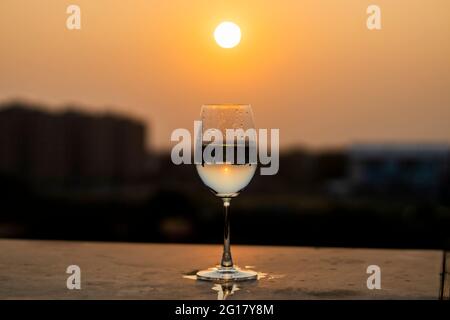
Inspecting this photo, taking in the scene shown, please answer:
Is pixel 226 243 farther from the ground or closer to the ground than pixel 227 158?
closer to the ground

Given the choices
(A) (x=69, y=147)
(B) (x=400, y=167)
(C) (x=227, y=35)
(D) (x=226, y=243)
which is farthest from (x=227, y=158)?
(A) (x=69, y=147)

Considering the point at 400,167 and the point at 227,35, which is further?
the point at 400,167

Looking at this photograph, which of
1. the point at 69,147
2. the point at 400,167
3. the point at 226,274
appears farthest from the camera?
the point at 69,147

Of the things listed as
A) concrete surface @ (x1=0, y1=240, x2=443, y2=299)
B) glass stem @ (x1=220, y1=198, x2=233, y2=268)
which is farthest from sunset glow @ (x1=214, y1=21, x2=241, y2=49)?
glass stem @ (x1=220, y1=198, x2=233, y2=268)

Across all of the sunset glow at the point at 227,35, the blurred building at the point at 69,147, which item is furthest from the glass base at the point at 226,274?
the blurred building at the point at 69,147

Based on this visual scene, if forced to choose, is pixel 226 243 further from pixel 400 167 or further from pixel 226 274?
pixel 400 167

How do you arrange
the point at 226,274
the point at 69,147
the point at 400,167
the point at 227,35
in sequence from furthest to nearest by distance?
the point at 69,147
the point at 400,167
the point at 227,35
the point at 226,274

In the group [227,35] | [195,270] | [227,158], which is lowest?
[195,270]
